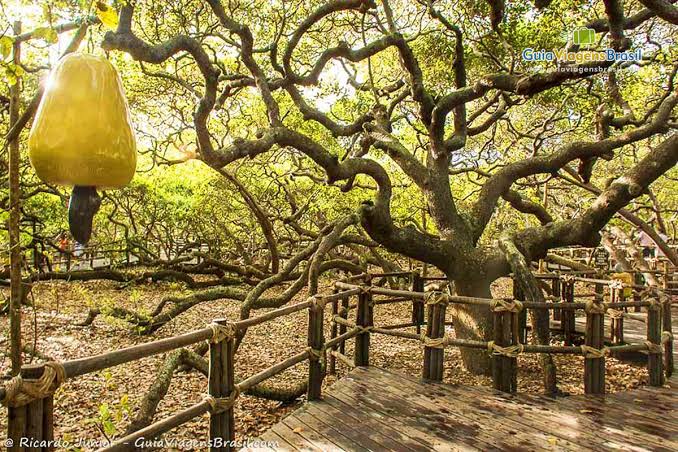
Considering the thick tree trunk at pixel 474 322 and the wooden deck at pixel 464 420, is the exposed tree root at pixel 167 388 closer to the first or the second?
the wooden deck at pixel 464 420

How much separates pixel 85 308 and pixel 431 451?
1149 cm

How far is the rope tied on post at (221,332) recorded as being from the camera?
9.84ft

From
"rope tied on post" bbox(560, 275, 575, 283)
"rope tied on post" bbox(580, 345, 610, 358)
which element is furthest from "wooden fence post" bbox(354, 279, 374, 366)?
"rope tied on post" bbox(560, 275, 575, 283)

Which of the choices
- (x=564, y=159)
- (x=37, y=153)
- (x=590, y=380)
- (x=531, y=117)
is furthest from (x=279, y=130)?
(x=531, y=117)

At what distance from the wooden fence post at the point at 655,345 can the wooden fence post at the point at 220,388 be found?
5.00 meters

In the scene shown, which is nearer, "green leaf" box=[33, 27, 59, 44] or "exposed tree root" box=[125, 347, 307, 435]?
"green leaf" box=[33, 27, 59, 44]

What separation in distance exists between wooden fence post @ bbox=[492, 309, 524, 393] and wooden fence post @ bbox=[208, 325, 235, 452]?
2985 mm

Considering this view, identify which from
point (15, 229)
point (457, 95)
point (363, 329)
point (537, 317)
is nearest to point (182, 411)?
point (15, 229)

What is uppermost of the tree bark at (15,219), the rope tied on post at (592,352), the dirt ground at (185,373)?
the tree bark at (15,219)

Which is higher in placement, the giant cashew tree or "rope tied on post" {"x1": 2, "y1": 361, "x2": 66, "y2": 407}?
the giant cashew tree

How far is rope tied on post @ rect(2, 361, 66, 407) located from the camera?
182 cm

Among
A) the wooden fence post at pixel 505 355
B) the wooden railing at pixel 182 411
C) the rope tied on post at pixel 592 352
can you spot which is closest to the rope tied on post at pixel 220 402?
the wooden railing at pixel 182 411

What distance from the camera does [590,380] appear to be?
16.2ft

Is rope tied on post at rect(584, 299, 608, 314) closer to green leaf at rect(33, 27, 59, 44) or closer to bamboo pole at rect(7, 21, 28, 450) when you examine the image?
bamboo pole at rect(7, 21, 28, 450)
